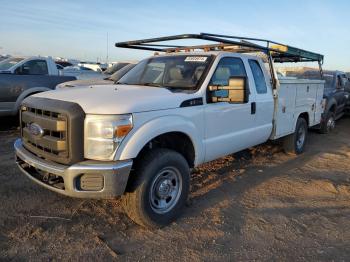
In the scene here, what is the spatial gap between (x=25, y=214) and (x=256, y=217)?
267 centimetres

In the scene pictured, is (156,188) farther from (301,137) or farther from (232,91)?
(301,137)

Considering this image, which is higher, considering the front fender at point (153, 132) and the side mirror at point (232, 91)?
the side mirror at point (232, 91)

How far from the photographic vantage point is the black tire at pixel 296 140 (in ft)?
→ 23.7

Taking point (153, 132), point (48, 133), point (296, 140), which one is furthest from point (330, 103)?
point (48, 133)

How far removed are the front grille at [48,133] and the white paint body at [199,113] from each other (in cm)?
23

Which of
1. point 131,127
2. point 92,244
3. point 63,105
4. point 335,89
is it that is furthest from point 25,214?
point 335,89

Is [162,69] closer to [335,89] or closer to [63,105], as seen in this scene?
[63,105]

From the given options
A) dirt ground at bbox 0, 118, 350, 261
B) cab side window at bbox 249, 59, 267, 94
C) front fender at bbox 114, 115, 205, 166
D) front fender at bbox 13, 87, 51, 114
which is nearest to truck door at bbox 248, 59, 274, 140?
cab side window at bbox 249, 59, 267, 94

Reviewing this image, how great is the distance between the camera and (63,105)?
11.7 ft

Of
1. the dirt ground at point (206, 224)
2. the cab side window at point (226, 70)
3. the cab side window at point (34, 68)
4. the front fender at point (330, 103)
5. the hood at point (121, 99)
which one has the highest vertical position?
the cab side window at point (226, 70)

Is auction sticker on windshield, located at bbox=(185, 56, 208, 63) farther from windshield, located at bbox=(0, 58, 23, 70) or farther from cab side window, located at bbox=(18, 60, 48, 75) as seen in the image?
windshield, located at bbox=(0, 58, 23, 70)

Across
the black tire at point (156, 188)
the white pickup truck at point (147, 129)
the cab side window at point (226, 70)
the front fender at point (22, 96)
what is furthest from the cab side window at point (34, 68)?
the black tire at point (156, 188)

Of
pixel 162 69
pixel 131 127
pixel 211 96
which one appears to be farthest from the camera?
pixel 162 69

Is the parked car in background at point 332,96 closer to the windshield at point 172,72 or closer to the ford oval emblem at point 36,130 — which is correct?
the windshield at point 172,72
